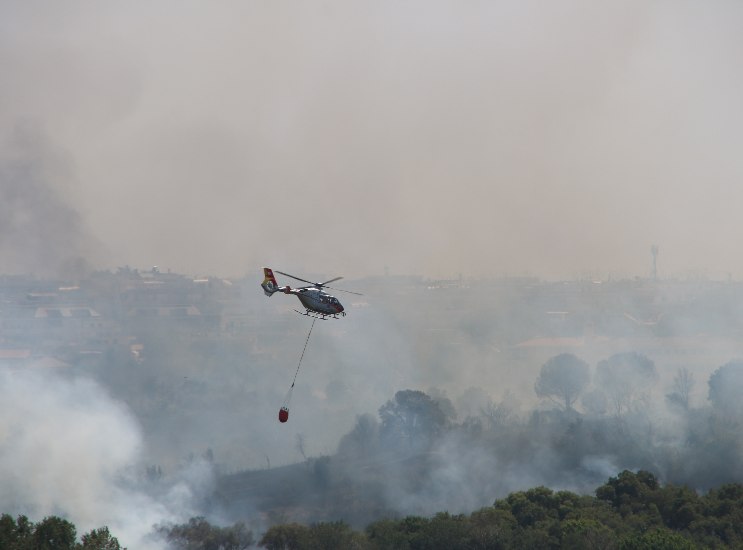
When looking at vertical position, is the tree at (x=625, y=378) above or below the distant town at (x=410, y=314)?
below

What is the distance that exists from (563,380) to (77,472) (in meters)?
59.7

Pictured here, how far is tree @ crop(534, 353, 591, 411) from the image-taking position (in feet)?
408

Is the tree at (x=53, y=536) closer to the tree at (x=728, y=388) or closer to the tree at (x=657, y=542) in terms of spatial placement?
the tree at (x=657, y=542)

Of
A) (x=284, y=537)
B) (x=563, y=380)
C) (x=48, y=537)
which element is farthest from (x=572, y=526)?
(x=563, y=380)

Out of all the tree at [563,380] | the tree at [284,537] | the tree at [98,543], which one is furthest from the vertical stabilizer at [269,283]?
the tree at [563,380]

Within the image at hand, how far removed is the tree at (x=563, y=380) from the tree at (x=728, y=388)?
1400 centimetres

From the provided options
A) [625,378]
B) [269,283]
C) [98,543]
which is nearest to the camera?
[98,543]

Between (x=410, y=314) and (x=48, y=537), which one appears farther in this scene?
(x=410, y=314)

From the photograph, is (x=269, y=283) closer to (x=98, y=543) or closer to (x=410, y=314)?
(x=98, y=543)

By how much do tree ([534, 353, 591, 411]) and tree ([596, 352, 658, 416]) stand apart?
6.16 ft

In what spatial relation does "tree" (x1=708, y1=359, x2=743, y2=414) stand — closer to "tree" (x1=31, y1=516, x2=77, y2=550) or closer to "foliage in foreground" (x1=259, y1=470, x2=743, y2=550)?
"foliage in foreground" (x1=259, y1=470, x2=743, y2=550)

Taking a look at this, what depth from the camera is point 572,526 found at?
72.6 metres

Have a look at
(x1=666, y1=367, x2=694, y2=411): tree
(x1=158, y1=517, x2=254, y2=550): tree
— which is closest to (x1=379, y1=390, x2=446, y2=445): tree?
(x1=666, y1=367, x2=694, y2=411): tree

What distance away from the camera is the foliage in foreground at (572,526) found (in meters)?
70.9
